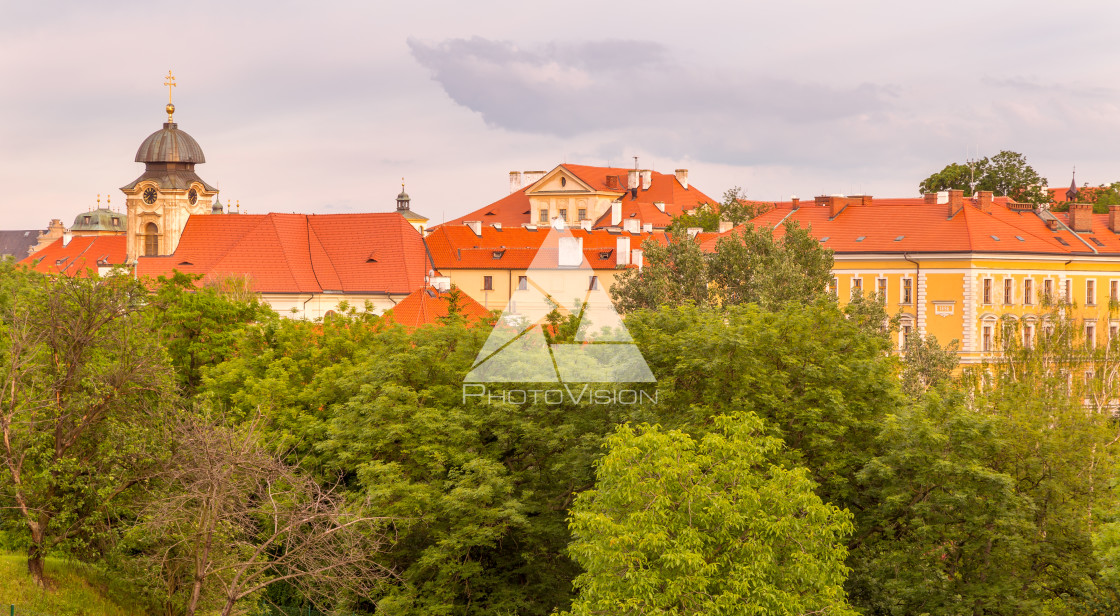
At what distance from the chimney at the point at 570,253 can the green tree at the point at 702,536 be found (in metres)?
55.3

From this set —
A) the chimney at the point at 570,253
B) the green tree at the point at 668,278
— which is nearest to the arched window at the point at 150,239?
the chimney at the point at 570,253

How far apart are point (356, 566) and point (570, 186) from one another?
9157 centimetres

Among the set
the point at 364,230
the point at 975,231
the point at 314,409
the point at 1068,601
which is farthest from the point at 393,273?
the point at 1068,601

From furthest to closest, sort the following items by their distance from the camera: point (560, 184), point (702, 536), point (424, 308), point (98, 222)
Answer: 1. point (98, 222)
2. point (560, 184)
3. point (424, 308)
4. point (702, 536)

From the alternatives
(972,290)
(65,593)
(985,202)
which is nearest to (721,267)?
(65,593)

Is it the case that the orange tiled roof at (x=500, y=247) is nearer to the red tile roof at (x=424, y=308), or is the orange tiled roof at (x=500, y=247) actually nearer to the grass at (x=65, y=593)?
the red tile roof at (x=424, y=308)

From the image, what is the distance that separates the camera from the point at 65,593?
31.6 m

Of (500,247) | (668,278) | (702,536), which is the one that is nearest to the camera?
(702,536)

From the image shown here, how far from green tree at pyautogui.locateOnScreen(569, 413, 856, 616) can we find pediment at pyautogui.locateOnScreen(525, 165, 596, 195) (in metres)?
93.5

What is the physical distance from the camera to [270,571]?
113ft

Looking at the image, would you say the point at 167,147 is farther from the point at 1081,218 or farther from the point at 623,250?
the point at 1081,218

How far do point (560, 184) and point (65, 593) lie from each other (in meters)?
89.3

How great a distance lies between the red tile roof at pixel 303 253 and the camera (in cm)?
8338

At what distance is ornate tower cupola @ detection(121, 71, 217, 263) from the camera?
92375mm
